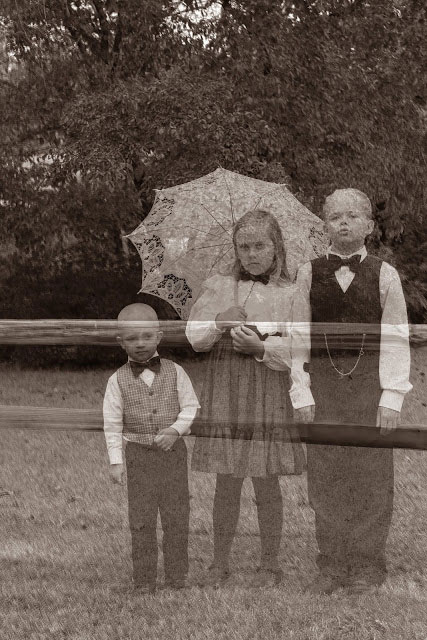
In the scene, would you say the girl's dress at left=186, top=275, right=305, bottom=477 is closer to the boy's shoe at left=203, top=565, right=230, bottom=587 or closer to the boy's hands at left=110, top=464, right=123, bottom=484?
the boy's hands at left=110, top=464, right=123, bottom=484

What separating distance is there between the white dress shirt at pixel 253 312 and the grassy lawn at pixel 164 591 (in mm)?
1075

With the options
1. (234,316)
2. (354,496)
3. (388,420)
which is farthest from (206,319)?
(354,496)

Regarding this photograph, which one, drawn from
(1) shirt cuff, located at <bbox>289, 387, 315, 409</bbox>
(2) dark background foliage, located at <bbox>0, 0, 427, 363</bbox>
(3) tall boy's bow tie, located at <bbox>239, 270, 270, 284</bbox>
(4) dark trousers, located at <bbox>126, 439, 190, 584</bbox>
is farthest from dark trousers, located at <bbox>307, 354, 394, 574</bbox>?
(2) dark background foliage, located at <bbox>0, 0, 427, 363</bbox>

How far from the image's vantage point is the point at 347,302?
13.4ft

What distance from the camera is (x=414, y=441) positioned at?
387 centimetres

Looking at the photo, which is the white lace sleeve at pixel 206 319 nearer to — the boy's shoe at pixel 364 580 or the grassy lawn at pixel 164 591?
the grassy lawn at pixel 164 591

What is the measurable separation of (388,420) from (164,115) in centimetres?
663

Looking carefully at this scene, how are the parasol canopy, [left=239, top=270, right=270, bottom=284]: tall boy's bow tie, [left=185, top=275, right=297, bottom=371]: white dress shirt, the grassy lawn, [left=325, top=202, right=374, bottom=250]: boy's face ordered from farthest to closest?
1. the parasol canopy
2. [left=239, top=270, right=270, bottom=284]: tall boy's bow tie
3. [left=185, top=275, right=297, bottom=371]: white dress shirt
4. [left=325, top=202, right=374, bottom=250]: boy's face
5. the grassy lawn

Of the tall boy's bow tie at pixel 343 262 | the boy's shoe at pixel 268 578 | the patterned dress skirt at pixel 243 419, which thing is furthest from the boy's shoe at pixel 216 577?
the tall boy's bow tie at pixel 343 262

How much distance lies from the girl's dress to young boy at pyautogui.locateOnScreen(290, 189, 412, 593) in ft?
0.30

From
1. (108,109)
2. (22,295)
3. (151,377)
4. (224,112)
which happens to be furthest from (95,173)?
(151,377)

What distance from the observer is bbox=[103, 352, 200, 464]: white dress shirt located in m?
4.05

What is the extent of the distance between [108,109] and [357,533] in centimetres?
684

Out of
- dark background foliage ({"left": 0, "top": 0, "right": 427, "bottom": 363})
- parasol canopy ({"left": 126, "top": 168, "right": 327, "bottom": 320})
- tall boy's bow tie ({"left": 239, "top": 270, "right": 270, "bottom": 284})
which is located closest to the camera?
tall boy's bow tie ({"left": 239, "top": 270, "right": 270, "bottom": 284})
